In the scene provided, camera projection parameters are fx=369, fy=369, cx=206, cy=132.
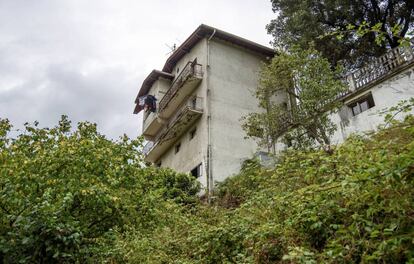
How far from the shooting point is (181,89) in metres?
25.3

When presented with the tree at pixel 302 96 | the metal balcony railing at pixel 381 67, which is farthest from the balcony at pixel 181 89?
the metal balcony railing at pixel 381 67

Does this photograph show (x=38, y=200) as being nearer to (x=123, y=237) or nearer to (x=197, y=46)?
(x=123, y=237)

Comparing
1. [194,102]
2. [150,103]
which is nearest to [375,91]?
[194,102]

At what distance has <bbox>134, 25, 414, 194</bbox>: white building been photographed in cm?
1717

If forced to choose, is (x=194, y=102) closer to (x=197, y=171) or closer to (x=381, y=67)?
(x=197, y=171)

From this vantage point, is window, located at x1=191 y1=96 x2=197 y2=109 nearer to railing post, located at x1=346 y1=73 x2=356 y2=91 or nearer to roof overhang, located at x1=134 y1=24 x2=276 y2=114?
roof overhang, located at x1=134 y1=24 x2=276 y2=114

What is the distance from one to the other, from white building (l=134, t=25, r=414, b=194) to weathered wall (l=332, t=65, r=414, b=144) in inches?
2.1

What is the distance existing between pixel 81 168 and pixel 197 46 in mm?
19837

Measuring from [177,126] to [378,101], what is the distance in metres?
12.8

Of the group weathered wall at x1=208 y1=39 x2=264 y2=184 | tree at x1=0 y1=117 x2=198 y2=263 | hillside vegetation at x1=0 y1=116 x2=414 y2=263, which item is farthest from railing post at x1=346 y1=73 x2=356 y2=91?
tree at x1=0 y1=117 x2=198 y2=263

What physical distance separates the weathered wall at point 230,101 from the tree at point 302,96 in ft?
14.3

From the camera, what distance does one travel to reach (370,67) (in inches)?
677

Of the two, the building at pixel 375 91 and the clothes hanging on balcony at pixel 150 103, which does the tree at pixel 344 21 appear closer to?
the building at pixel 375 91

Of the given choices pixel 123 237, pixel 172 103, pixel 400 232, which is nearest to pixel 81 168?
pixel 123 237
